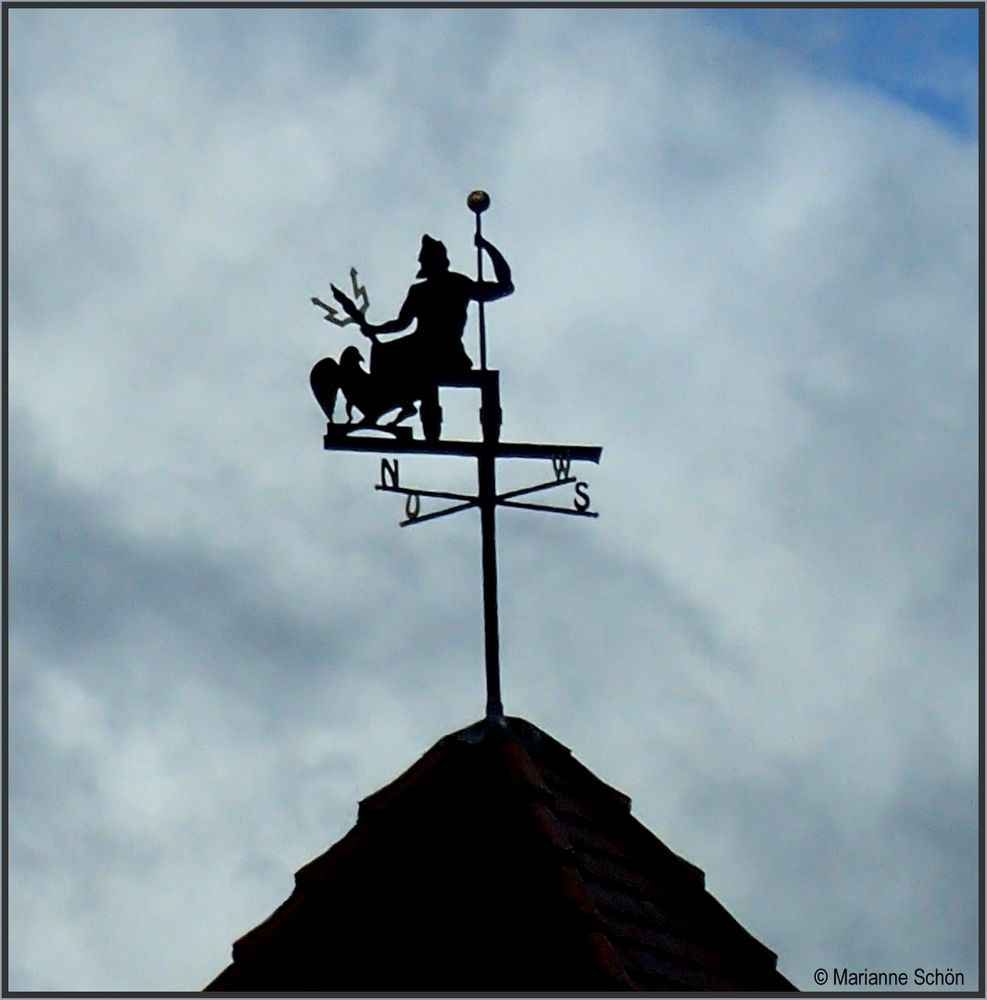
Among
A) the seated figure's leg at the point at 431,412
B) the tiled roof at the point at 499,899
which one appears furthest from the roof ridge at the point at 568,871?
the seated figure's leg at the point at 431,412

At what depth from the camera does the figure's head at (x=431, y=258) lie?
287 inches

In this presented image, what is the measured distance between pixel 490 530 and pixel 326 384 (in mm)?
835

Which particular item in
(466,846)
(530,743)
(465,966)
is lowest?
(465,966)

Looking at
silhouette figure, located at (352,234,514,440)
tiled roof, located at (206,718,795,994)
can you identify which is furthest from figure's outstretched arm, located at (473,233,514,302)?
tiled roof, located at (206,718,795,994)

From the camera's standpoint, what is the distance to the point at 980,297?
8.09 m

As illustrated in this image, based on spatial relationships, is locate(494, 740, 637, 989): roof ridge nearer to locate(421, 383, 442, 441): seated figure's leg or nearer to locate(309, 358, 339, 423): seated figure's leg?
locate(421, 383, 442, 441): seated figure's leg

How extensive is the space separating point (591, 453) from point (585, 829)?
4.25ft

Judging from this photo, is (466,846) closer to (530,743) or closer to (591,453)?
(530,743)

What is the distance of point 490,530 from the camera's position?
6824mm

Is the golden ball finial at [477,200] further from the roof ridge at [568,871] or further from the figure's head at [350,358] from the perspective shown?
the roof ridge at [568,871]

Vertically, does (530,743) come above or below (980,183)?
below

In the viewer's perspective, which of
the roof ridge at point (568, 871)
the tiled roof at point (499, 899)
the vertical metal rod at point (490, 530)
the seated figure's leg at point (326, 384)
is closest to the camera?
the roof ridge at point (568, 871)

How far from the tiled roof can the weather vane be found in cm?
84

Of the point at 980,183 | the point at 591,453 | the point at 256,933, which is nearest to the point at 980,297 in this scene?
the point at 980,183
